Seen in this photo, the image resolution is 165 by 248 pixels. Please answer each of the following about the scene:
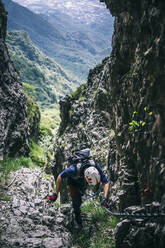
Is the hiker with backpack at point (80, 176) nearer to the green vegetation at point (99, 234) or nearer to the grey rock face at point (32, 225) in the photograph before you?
the green vegetation at point (99, 234)

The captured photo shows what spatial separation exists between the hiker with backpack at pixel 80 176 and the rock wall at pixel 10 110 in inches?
362

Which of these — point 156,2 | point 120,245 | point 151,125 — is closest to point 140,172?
point 151,125

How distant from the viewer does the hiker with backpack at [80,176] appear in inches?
275

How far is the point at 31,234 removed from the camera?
6926 mm

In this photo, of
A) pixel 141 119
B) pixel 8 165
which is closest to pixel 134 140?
pixel 141 119

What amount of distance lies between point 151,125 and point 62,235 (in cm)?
468

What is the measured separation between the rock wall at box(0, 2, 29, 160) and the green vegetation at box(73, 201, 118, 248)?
9591mm

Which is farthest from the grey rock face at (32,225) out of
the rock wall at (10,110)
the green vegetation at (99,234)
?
the rock wall at (10,110)

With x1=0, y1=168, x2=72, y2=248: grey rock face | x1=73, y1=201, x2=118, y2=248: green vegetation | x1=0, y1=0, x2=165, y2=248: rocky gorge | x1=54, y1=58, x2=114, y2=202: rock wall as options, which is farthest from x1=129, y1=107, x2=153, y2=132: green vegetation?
x1=54, y1=58, x2=114, y2=202: rock wall

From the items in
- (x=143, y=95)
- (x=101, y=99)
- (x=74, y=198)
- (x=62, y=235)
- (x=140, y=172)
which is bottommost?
(x=62, y=235)

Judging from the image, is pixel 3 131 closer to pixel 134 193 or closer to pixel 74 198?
pixel 74 198

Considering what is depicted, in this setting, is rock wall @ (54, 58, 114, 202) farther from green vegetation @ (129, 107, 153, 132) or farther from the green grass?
green vegetation @ (129, 107, 153, 132)

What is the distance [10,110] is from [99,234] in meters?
13.8

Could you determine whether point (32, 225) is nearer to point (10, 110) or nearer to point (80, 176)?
point (80, 176)
